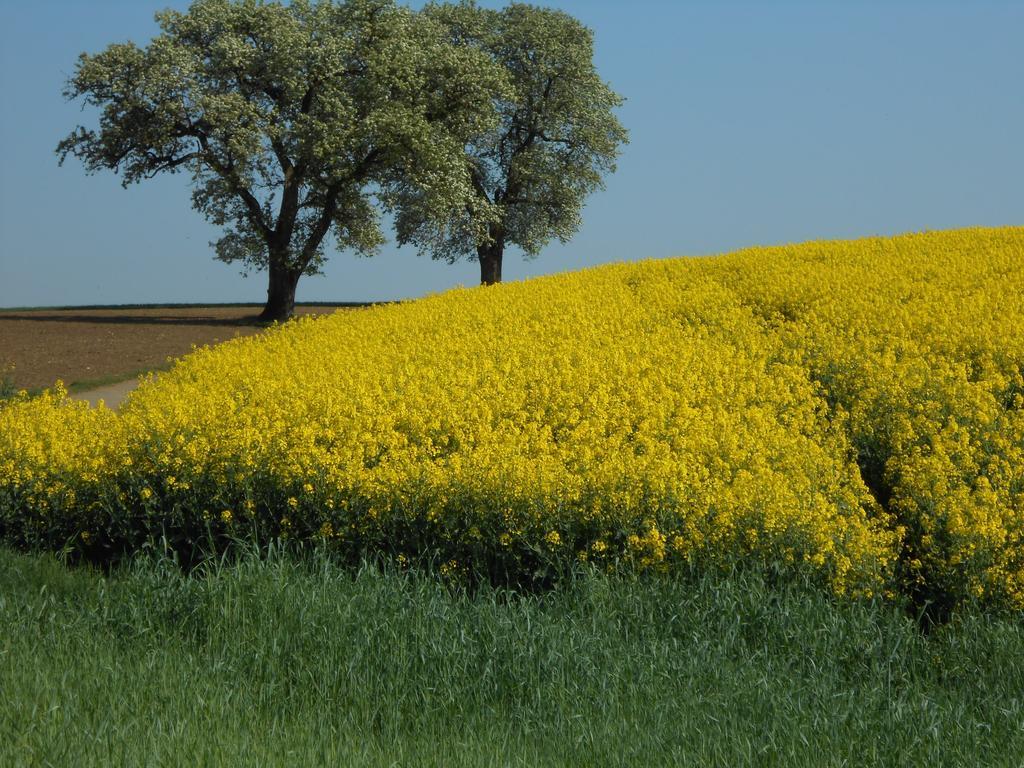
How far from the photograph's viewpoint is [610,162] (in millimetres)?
40875

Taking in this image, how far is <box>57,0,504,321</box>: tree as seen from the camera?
29.8 m

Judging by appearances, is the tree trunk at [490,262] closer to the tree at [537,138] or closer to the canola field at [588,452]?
the tree at [537,138]

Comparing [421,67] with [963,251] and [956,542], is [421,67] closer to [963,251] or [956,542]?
[963,251]

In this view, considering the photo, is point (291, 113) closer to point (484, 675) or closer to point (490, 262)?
point (490, 262)

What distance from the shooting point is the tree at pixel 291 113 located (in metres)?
29.8

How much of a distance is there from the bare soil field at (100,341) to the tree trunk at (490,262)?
8.94 m

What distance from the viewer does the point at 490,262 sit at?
132 ft

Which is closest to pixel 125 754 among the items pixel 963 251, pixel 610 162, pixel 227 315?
pixel 963 251

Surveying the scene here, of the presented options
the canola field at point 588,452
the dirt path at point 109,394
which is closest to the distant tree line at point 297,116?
the dirt path at point 109,394

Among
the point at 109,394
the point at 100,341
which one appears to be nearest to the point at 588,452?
the point at 109,394

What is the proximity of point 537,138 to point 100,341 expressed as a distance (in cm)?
1974

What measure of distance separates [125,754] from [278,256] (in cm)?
2778

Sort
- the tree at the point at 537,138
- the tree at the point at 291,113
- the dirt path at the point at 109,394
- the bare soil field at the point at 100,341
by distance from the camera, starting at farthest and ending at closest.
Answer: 1. the tree at the point at 537,138
2. the tree at the point at 291,113
3. the bare soil field at the point at 100,341
4. the dirt path at the point at 109,394

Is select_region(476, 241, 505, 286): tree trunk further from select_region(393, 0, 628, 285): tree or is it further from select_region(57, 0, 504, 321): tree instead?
select_region(57, 0, 504, 321): tree
